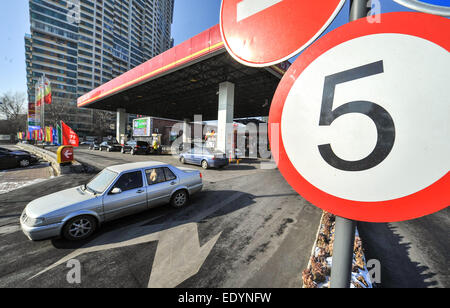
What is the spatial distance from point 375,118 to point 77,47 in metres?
84.6

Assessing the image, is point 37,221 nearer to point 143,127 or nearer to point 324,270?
point 324,270

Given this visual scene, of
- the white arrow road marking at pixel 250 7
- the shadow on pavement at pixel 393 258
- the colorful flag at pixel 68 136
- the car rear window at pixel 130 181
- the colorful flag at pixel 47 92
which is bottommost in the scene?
the shadow on pavement at pixel 393 258

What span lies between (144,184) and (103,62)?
261 ft

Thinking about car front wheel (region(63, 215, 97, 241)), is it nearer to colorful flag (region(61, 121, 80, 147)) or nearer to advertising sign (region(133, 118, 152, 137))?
colorful flag (region(61, 121, 80, 147))

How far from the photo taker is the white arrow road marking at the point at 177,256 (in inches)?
101

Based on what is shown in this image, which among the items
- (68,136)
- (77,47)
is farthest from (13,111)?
(68,136)

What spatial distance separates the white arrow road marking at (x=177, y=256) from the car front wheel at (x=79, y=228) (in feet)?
5.06

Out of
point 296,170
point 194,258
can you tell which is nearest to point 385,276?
point 194,258

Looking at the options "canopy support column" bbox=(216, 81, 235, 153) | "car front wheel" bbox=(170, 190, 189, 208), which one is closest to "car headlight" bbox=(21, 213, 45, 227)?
"car front wheel" bbox=(170, 190, 189, 208)

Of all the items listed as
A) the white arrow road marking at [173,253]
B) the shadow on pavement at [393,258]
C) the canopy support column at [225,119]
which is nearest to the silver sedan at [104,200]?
the white arrow road marking at [173,253]

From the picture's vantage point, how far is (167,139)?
125ft

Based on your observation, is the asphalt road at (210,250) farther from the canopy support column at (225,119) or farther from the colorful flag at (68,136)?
the canopy support column at (225,119)

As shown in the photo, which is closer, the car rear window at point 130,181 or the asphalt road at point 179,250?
the asphalt road at point 179,250
